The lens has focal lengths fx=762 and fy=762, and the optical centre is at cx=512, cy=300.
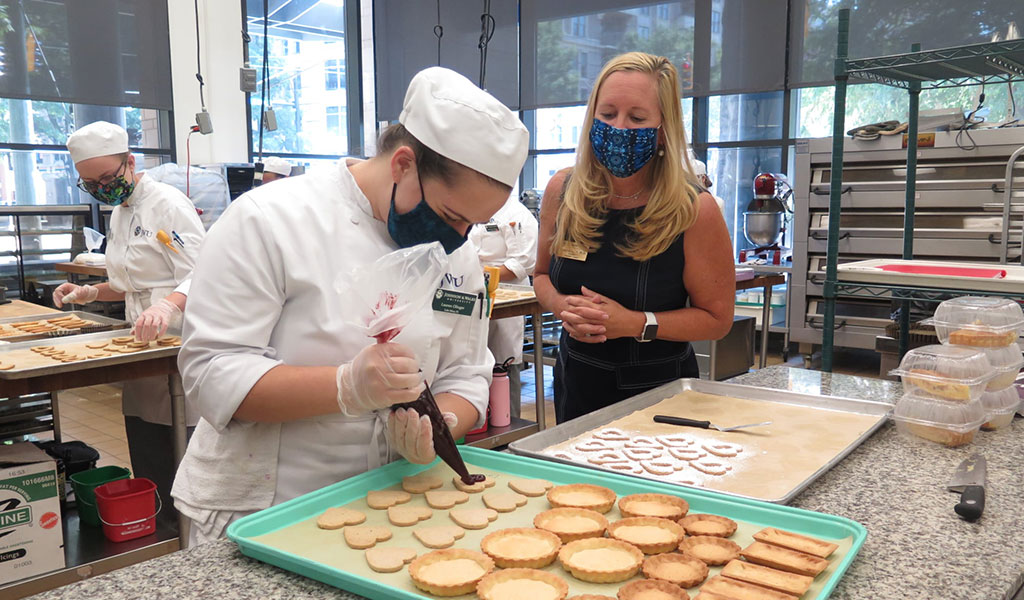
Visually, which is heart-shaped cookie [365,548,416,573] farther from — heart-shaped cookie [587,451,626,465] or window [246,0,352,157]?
window [246,0,352,157]

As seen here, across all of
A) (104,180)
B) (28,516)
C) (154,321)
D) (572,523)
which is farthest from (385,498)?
(104,180)

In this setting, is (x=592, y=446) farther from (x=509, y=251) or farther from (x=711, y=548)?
(x=509, y=251)

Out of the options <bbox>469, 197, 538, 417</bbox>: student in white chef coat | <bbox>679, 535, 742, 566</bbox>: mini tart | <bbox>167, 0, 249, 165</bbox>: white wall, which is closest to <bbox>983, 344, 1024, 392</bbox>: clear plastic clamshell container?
<bbox>679, 535, 742, 566</bbox>: mini tart

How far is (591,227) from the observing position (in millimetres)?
1801

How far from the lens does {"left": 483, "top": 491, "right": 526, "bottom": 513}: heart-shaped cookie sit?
1091mm

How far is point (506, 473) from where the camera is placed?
1245 mm

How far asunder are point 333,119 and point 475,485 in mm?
8763

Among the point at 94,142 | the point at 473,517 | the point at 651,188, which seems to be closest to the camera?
the point at 473,517

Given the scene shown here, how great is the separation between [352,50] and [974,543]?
373 inches

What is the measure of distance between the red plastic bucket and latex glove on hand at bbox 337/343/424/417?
83.8 inches

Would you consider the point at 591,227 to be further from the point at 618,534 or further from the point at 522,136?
the point at 618,534

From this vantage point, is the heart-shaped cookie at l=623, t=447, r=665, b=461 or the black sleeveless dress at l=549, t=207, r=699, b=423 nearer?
the heart-shaped cookie at l=623, t=447, r=665, b=461

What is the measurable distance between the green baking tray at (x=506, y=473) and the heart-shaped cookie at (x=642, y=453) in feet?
0.49

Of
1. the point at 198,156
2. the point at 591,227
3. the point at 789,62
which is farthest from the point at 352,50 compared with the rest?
the point at 591,227
